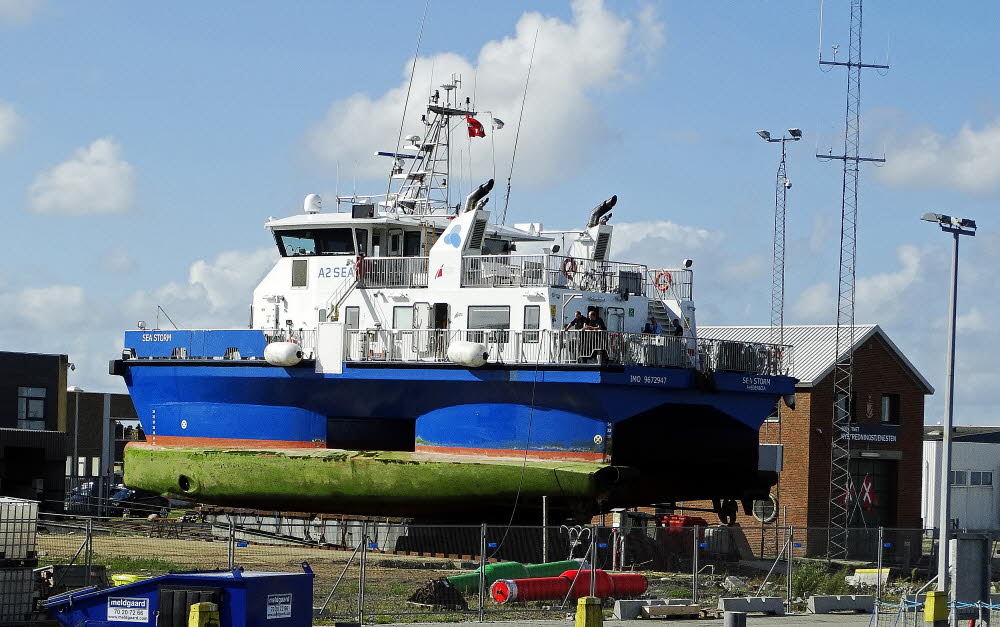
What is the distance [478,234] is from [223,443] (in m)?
8.11

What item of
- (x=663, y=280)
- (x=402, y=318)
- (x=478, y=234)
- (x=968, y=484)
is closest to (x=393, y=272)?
(x=402, y=318)

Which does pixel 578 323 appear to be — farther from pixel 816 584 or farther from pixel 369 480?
pixel 816 584

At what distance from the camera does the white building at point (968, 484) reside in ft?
179

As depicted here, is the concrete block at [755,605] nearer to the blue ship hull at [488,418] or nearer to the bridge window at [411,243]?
the blue ship hull at [488,418]

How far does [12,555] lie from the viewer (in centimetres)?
1742

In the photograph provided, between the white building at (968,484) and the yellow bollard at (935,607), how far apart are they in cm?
3709

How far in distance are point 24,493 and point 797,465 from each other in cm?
2169

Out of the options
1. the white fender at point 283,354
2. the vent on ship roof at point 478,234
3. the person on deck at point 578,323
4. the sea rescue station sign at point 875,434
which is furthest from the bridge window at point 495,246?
the sea rescue station sign at point 875,434

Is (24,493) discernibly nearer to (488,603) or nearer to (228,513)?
(228,513)

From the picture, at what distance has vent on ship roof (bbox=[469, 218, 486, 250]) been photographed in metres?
32.4

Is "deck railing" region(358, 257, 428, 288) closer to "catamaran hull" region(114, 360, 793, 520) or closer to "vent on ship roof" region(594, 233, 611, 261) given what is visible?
"catamaran hull" region(114, 360, 793, 520)

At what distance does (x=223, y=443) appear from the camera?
35312 millimetres

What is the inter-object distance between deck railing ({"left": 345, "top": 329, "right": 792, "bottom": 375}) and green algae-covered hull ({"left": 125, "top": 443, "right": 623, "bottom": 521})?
2.13 meters

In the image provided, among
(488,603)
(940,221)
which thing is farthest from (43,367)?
(940,221)
